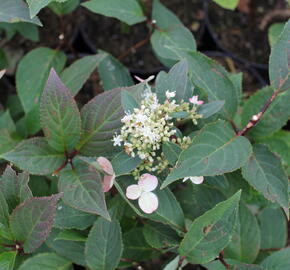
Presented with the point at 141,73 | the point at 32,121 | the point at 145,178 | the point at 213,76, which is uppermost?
the point at 213,76

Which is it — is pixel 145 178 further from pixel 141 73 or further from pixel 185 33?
pixel 141 73

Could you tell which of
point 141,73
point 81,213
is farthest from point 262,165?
point 141,73

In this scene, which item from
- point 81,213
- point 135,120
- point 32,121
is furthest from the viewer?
point 32,121

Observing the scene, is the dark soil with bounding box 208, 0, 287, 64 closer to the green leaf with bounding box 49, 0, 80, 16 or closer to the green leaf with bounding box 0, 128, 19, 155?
the green leaf with bounding box 49, 0, 80, 16

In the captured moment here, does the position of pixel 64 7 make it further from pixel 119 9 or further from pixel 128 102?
pixel 128 102

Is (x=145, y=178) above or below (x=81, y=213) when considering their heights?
above

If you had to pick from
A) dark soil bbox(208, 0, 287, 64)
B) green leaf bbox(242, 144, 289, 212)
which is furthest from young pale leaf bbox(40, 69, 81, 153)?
dark soil bbox(208, 0, 287, 64)
